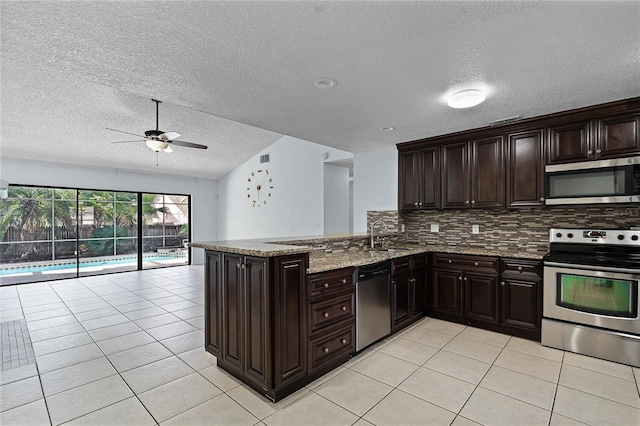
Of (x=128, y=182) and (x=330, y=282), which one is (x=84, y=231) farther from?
(x=330, y=282)

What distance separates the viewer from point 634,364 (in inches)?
104

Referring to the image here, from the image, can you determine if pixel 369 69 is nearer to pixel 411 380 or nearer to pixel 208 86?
pixel 208 86

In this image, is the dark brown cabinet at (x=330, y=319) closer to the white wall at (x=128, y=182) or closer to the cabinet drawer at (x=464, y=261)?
the cabinet drawer at (x=464, y=261)

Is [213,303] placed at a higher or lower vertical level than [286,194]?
lower

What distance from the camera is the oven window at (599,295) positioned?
106 inches

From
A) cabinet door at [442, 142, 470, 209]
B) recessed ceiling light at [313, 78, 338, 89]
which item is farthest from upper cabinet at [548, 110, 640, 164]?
recessed ceiling light at [313, 78, 338, 89]

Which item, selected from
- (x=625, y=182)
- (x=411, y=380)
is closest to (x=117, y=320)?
(x=411, y=380)

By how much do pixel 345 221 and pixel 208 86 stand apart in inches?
179

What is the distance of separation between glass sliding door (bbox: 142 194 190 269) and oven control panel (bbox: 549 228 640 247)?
25.8 feet

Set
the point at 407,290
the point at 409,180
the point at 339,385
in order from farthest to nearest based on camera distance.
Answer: the point at 409,180, the point at 407,290, the point at 339,385

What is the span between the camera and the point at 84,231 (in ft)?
23.8

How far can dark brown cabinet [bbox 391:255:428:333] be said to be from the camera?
336cm

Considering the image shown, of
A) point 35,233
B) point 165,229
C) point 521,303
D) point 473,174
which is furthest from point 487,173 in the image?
point 35,233

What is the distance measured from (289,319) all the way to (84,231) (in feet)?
24.4
